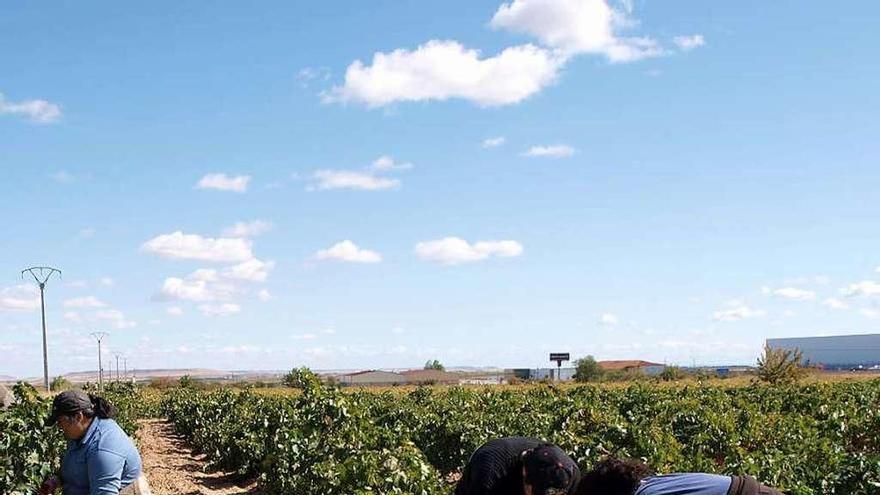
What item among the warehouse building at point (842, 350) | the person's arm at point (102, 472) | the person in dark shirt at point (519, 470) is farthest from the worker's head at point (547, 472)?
the warehouse building at point (842, 350)

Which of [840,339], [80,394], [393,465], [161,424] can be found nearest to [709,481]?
[80,394]

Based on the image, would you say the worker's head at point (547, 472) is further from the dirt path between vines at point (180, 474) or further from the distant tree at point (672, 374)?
the distant tree at point (672, 374)

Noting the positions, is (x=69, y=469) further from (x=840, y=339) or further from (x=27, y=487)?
(x=840, y=339)

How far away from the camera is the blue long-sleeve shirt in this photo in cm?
541

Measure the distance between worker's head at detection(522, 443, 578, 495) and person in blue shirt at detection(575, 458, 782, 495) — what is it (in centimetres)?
53

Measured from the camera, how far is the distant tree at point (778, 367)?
51.8m

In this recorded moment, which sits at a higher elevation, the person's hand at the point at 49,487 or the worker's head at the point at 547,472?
the worker's head at the point at 547,472

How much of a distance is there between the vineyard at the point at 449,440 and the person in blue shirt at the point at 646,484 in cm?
374

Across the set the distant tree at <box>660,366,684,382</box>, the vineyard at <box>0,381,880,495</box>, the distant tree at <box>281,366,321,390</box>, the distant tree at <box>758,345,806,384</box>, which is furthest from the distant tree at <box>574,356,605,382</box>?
the distant tree at <box>281,366,321,390</box>

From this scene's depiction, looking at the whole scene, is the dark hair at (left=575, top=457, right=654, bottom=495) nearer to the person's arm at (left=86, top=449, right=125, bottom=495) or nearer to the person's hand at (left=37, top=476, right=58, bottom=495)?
the person's arm at (left=86, top=449, right=125, bottom=495)

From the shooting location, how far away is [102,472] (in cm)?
541

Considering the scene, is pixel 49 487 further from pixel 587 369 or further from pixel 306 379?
pixel 587 369

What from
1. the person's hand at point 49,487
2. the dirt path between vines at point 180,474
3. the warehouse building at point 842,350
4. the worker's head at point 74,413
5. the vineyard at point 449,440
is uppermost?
the worker's head at point 74,413

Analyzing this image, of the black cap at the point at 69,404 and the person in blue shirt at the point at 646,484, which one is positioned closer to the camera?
A: the person in blue shirt at the point at 646,484
